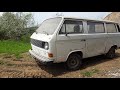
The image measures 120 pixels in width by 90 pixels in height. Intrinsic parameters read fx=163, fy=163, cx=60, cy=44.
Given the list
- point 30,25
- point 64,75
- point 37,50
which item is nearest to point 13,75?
point 37,50

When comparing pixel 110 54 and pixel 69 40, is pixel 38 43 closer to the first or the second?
pixel 69 40

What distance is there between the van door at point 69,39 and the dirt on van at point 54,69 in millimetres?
712

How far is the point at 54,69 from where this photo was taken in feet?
21.9

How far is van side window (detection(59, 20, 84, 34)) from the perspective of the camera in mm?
6179

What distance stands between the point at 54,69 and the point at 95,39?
227cm

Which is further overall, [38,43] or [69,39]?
[38,43]

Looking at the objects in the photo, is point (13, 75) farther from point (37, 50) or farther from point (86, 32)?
point (86, 32)

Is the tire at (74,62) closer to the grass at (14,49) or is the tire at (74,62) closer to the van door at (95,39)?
the van door at (95,39)

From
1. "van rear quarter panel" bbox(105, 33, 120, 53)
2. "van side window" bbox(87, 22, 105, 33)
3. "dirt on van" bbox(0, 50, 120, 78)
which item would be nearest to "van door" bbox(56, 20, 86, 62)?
"van side window" bbox(87, 22, 105, 33)

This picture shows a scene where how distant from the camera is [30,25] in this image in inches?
927

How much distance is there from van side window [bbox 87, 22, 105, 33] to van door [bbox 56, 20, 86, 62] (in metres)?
0.54

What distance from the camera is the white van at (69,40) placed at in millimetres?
5822

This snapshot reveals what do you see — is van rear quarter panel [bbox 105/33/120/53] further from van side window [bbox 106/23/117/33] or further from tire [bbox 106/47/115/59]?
tire [bbox 106/47/115/59]

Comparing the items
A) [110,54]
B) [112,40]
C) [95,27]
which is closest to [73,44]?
[95,27]
